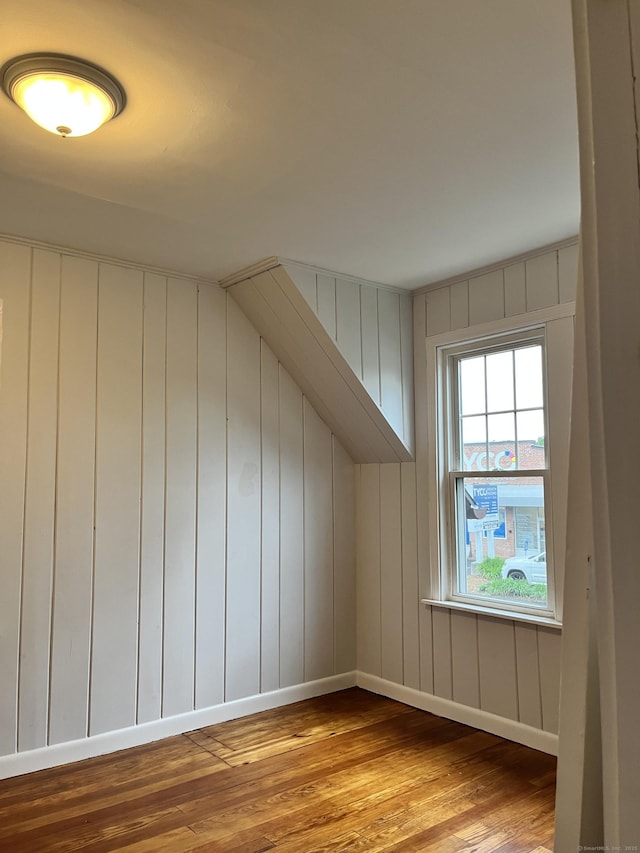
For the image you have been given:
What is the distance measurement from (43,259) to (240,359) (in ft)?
3.87

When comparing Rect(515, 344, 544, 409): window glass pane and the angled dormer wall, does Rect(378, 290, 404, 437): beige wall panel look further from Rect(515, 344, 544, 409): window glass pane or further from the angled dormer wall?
Rect(515, 344, 544, 409): window glass pane

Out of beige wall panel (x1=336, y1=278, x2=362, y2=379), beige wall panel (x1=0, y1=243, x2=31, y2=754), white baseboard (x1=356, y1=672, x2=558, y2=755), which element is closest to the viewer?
beige wall panel (x1=0, y1=243, x2=31, y2=754)

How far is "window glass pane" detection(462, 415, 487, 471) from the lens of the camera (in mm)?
3635

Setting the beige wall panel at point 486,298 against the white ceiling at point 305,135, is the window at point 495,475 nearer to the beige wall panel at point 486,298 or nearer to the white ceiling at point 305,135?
the beige wall panel at point 486,298

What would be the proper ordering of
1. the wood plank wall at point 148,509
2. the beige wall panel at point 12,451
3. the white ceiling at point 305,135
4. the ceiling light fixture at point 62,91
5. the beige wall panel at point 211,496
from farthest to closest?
1. the beige wall panel at point 211,496
2. the wood plank wall at point 148,509
3. the beige wall panel at point 12,451
4. the ceiling light fixture at point 62,91
5. the white ceiling at point 305,135

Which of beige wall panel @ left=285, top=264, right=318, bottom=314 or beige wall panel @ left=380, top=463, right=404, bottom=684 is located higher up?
beige wall panel @ left=285, top=264, right=318, bottom=314

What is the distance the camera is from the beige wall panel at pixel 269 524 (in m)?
3.81

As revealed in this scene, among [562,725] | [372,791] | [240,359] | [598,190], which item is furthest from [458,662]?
[598,190]

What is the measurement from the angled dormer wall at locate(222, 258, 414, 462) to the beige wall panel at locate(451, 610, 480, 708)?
39.3 inches

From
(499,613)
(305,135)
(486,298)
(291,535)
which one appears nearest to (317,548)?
(291,535)

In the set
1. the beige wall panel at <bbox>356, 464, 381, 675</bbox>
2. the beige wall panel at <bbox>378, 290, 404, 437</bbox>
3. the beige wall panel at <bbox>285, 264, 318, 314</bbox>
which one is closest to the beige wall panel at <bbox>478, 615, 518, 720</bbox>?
the beige wall panel at <bbox>356, 464, 381, 675</bbox>

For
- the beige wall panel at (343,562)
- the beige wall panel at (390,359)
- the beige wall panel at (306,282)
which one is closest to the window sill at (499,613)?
the beige wall panel at (343,562)

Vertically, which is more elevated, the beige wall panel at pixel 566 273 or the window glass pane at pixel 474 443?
the beige wall panel at pixel 566 273

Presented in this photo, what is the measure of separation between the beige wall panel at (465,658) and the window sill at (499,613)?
0.16ft
